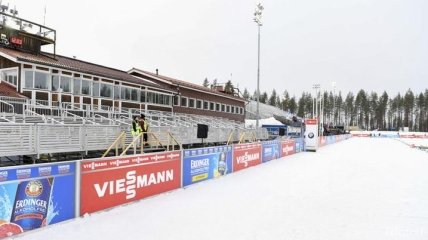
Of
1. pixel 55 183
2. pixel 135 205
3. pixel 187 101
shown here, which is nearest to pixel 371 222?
pixel 135 205

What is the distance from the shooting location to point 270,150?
23656mm

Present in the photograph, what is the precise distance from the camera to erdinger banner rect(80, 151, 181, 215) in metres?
8.34

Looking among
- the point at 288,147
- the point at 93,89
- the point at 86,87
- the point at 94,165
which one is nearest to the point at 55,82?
the point at 86,87

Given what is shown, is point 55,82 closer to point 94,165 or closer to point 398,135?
point 94,165

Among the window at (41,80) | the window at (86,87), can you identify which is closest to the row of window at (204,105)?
the window at (86,87)

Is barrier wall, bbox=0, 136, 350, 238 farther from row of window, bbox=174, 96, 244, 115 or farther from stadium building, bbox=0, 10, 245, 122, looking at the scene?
row of window, bbox=174, 96, 244, 115

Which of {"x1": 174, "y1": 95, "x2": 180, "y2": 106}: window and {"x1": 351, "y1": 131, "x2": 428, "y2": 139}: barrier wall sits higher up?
{"x1": 174, "y1": 95, "x2": 180, "y2": 106}: window

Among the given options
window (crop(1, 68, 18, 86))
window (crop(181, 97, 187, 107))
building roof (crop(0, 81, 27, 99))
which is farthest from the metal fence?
window (crop(181, 97, 187, 107))

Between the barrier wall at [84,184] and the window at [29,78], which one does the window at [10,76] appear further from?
the barrier wall at [84,184]

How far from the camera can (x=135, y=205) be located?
9.55 metres

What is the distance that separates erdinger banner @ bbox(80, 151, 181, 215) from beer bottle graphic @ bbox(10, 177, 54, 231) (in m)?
0.97

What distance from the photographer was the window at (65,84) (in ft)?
78.1

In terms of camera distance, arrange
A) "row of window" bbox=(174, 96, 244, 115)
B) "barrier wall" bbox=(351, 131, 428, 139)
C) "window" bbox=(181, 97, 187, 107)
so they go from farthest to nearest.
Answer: "barrier wall" bbox=(351, 131, 428, 139) < "window" bbox=(181, 97, 187, 107) < "row of window" bbox=(174, 96, 244, 115)

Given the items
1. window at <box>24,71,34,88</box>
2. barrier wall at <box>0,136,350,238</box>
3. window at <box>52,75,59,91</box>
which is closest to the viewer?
barrier wall at <box>0,136,350,238</box>
